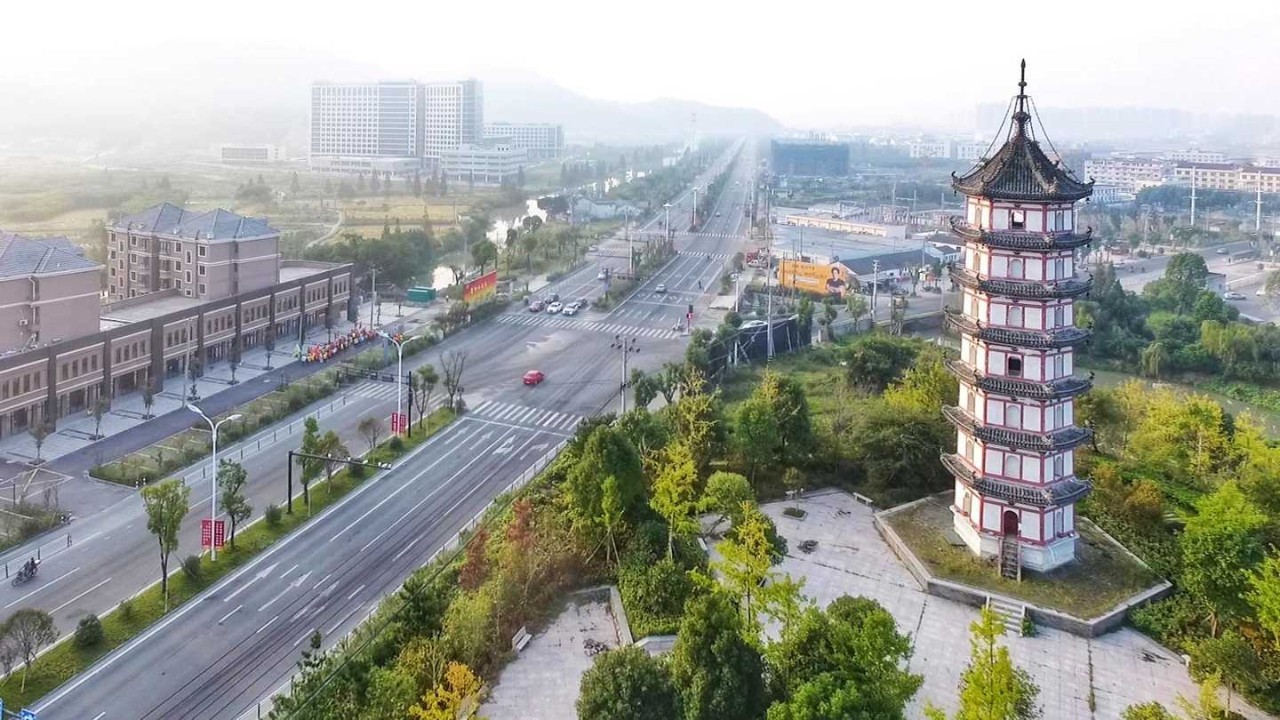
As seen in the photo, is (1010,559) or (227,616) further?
(1010,559)

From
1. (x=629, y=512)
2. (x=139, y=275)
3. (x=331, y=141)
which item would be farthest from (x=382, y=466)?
(x=331, y=141)

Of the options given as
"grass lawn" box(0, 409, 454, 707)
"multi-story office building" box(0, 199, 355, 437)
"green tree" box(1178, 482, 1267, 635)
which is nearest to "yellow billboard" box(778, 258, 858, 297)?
"multi-story office building" box(0, 199, 355, 437)

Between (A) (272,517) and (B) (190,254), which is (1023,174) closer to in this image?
(A) (272,517)

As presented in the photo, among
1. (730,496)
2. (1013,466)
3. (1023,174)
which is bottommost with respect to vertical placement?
(730,496)

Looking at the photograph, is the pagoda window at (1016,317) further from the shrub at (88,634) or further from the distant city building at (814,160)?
the distant city building at (814,160)

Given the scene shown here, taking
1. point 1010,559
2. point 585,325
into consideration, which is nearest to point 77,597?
point 1010,559

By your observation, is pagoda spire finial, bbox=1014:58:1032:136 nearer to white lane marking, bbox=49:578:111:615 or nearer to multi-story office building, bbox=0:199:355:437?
white lane marking, bbox=49:578:111:615
